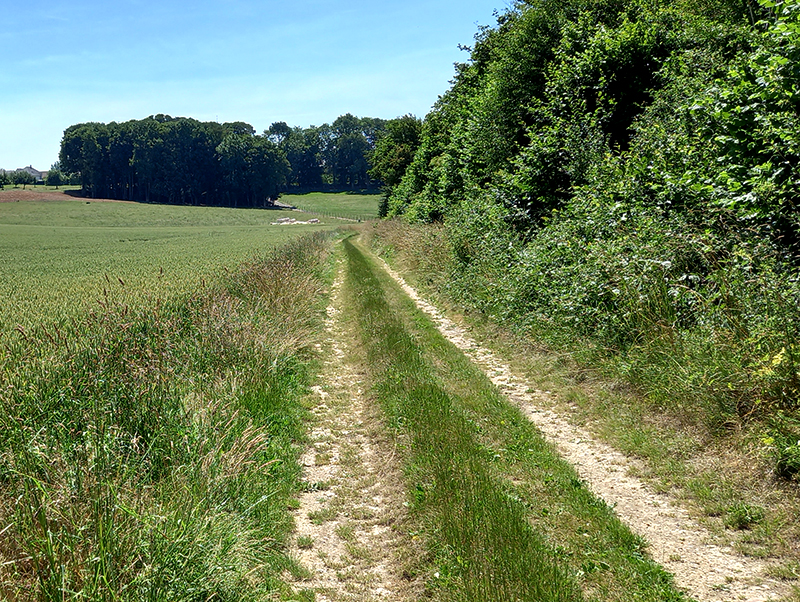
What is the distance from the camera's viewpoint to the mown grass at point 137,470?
3148mm

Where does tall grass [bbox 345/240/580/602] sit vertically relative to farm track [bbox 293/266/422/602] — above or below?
above

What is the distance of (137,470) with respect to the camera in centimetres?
433

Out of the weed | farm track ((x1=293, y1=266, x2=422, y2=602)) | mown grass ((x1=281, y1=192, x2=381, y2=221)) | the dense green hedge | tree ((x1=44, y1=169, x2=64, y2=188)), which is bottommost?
farm track ((x1=293, y1=266, x2=422, y2=602))

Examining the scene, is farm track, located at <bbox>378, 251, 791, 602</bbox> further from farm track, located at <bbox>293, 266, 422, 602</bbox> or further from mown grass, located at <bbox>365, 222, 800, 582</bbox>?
farm track, located at <bbox>293, 266, 422, 602</bbox>

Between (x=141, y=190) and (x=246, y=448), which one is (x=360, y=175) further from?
(x=246, y=448)

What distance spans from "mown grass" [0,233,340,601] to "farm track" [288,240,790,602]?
12.4 inches

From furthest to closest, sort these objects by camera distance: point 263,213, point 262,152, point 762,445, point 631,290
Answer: point 262,152 < point 263,213 < point 631,290 < point 762,445

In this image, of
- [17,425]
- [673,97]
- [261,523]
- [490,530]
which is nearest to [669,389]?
[490,530]

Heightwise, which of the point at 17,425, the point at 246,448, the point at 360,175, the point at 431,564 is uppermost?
the point at 360,175

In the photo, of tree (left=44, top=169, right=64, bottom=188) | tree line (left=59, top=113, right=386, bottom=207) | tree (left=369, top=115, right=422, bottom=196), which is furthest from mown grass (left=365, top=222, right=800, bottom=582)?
tree (left=44, top=169, right=64, bottom=188)

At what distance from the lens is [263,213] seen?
91125mm

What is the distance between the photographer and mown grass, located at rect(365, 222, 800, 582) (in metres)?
4.27

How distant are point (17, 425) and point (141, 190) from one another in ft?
414

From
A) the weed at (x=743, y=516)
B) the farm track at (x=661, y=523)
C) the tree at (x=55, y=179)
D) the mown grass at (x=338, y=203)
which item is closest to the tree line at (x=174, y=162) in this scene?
the mown grass at (x=338, y=203)
